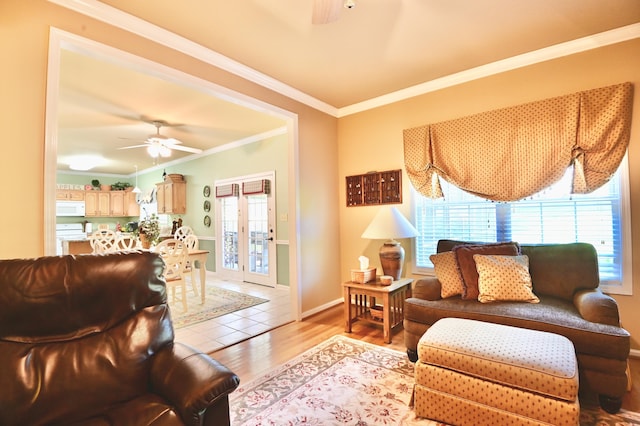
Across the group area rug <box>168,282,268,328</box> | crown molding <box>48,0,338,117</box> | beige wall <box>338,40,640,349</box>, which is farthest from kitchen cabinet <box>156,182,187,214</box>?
crown molding <box>48,0,338,117</box>

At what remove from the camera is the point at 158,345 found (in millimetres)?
1546

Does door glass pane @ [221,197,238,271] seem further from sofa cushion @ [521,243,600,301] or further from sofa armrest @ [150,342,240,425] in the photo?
sofa cushion @ [521,243,600,301]

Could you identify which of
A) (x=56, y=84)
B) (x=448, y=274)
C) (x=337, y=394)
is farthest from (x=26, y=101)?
(x=448, y=274)

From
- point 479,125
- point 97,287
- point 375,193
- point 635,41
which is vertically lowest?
point 97,287

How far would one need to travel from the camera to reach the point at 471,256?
2.69 meters

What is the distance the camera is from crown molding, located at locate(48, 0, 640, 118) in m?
2.18

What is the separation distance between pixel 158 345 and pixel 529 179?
3.26 metres

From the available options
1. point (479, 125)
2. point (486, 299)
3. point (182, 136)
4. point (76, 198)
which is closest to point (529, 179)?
point (479, 125)

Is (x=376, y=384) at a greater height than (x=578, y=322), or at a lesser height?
lesser

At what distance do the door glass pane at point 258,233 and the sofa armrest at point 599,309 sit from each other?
4.37m

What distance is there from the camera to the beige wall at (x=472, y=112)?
256 cm

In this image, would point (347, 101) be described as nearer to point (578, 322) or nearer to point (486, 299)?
point (486, 299)

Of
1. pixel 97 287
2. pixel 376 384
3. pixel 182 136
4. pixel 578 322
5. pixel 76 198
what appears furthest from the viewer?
pixel 76 198

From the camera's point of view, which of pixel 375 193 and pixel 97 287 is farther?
pixel 375 193
